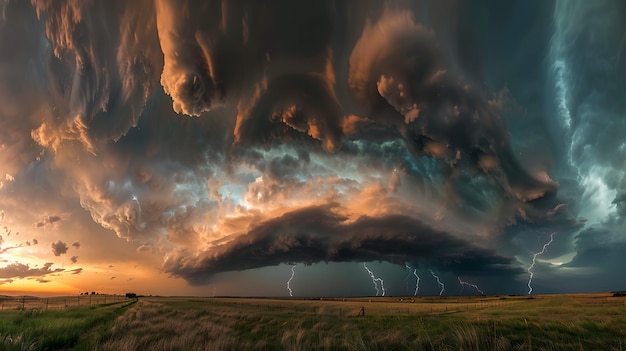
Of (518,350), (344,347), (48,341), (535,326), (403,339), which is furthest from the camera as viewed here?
(535,326)

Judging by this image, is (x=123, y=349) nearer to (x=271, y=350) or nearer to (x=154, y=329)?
(x=271, y=350)

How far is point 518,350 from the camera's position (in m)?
9.74

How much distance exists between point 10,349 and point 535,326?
24.0m

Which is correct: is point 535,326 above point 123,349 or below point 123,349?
below

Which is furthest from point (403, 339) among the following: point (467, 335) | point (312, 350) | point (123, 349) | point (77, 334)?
point (77, 334)

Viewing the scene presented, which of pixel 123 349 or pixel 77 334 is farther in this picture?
pixel 77 334

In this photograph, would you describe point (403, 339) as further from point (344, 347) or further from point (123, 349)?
point (123, 349)

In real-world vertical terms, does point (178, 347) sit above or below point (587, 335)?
above

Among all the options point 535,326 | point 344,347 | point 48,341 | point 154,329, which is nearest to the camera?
point 344,347

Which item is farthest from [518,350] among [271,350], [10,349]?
[10,349]

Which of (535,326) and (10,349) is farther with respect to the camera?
(535,326)

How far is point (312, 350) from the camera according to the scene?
1026cm

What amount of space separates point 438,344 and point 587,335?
10.8 m

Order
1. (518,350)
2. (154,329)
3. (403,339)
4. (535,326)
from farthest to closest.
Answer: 1. (154,329)
2. (535,326)
3. (403,339)
4. (518,350)
